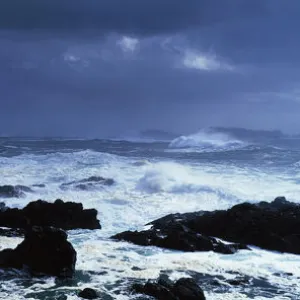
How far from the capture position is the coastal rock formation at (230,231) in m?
17.2

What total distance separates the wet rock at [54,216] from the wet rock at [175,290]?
8.22 m

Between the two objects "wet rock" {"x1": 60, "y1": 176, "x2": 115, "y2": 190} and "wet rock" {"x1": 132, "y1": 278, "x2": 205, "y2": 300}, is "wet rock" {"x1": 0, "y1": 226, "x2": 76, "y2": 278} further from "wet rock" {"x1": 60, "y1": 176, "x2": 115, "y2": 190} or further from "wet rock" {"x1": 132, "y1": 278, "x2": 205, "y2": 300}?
"wet rock" {"x1": 60, "y1": 176, "x2": 115, "y2": 190}

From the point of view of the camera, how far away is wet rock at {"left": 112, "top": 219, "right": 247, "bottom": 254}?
1694 centimetres

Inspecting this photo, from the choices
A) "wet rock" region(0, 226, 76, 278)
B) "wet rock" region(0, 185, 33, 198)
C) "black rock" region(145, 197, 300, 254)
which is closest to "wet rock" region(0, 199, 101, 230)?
"black rock" region(145, 197, 300, 254)

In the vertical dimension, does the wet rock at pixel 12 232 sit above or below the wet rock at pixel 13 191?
below

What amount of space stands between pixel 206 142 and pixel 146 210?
7041cm

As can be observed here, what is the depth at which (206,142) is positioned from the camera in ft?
311

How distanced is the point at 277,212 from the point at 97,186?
13324 mm

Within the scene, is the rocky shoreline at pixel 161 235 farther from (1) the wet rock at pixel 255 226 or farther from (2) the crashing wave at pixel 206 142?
(2) the crashing wave at pixel 206 142

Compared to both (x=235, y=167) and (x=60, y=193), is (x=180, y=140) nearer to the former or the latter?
(x=235, y=167)

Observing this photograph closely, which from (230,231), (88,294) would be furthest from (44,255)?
(230,231)

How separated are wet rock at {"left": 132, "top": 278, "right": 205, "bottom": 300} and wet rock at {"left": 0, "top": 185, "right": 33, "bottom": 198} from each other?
16.8m

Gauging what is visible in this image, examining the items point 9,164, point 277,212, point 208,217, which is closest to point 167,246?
point 208,217

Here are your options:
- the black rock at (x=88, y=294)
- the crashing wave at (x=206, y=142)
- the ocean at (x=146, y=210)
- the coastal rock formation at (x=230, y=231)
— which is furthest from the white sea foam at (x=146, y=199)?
the crashing wave at (x=206, y=142)
